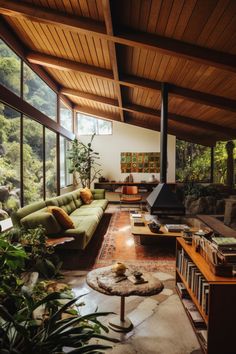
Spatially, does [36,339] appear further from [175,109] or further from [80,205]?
[175,109]

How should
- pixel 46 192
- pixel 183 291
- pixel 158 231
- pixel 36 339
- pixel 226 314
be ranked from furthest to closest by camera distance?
pixel 46 192, pixel 158 231, pixel 183 291, pixel 226 314, pixel 36 339

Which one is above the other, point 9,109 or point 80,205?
point 9,109

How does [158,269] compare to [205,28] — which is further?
[158,269]

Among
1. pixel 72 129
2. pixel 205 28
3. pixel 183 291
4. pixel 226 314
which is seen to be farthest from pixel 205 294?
pixel 72 129

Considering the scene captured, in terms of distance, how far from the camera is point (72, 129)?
8258mm

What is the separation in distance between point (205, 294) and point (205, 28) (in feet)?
8.59

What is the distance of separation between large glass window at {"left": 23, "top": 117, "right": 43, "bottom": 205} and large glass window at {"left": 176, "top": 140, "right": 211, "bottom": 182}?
208 inches

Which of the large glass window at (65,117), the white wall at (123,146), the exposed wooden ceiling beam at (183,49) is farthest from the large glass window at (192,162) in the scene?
the exposed wooden ceiling beam at (183,49)

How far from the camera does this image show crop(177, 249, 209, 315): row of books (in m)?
1.70

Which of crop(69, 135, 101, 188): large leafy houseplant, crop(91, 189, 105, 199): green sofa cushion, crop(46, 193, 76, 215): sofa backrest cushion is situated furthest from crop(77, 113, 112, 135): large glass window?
crop(46, 193, 76, 215): sofa backrest cushion

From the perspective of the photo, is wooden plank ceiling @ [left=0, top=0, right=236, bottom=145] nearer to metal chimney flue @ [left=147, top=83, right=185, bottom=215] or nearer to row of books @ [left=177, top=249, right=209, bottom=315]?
metal chimney flue @ [left=147, top=83, right=185, bottom=215]

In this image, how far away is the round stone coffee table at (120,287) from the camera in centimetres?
171

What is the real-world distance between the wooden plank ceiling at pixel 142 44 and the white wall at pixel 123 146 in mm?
2444

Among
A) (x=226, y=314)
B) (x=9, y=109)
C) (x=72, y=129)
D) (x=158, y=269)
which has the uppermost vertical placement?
(x=72, y=129)
